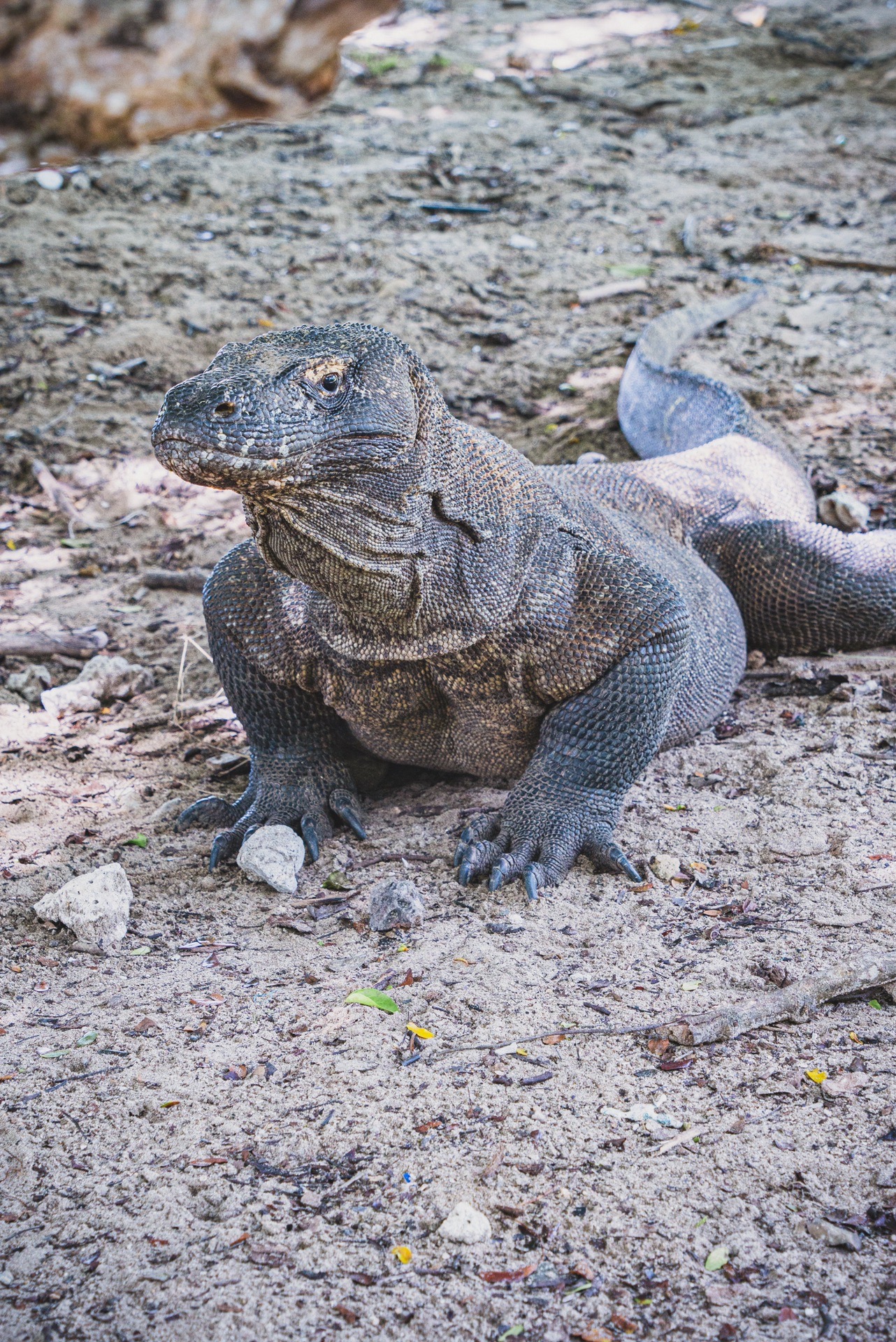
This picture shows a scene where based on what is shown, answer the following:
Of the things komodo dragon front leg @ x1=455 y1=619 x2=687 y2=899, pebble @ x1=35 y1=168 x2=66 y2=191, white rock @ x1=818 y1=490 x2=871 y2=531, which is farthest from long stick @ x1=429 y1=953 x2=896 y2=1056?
pebble @ x1=35 y1=168 x2=66 y2=191

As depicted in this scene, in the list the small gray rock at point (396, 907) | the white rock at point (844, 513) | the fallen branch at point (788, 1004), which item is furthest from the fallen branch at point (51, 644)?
the white rock at point (844, 513)

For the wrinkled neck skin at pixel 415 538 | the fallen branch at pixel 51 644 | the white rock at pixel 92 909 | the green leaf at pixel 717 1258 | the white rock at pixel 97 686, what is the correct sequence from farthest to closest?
1. the fallen branch at pixel 51 644
2. the white rock at pixel 97 686
3. the white rock at pixel 92 909
4. the wrinkled neck skin at pixel 415 538
5. the green leaf at pixel 717 1258

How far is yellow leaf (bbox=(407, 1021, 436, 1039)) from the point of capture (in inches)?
113

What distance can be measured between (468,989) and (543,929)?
393 mm

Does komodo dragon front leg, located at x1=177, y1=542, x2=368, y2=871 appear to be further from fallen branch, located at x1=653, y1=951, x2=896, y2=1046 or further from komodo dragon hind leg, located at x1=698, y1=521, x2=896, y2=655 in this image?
komodo dragon hind leg, located at x1=698, y1=521, x2=896, y2=655

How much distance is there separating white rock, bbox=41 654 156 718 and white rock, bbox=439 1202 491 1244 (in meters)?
3.12

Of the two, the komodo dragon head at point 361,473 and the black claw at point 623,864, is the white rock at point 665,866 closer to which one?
the black claw at point 623,864

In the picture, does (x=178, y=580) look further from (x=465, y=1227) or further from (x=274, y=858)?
(x=465, y=1227)

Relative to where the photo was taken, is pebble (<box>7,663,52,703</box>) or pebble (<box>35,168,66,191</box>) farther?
pebble (<box>35,168,66,191</box>)

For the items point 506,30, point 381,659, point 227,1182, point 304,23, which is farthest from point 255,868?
point 506,30

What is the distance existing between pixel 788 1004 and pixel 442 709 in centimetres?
146

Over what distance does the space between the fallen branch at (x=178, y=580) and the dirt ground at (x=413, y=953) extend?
57 millimetres

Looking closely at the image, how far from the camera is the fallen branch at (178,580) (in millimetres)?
5898

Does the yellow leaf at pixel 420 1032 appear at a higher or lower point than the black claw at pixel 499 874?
higher
